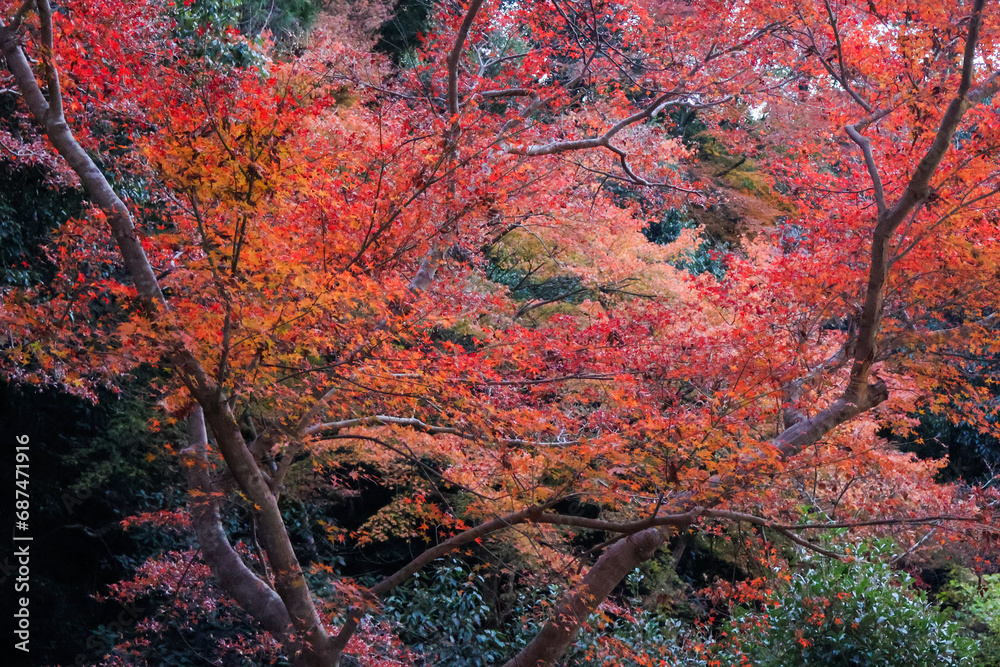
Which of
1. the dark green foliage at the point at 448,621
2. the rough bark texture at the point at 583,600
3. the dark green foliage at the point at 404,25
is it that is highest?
the dark green foliage at the point at 404,25

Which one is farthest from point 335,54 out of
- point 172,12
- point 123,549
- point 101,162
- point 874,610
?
point 874,610

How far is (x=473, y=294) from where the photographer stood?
28.3 feet

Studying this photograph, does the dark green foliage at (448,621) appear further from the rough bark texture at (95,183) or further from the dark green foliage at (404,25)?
the dark green foliage at (404,25)

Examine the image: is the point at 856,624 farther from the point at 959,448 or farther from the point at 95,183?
the point at 959,448

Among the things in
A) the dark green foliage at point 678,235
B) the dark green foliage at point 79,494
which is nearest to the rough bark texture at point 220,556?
the dark green foliage at point 79,494

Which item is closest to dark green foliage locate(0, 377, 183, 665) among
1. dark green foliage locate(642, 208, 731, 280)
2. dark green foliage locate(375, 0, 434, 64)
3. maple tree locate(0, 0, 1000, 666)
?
maple tree locate(0, 0, 1000, 666)

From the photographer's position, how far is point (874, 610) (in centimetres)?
648

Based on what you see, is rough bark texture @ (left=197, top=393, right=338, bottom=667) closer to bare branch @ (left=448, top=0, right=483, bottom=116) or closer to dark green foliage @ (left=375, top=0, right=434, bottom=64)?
bare branch @ (left=448, top=0, right=483, bottom=116)

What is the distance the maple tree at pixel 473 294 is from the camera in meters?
4.08

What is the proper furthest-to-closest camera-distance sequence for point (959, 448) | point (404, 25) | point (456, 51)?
point (404, 25)
point (959, 448)
point (456, 51)

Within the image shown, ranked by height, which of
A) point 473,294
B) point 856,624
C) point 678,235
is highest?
point 678,235

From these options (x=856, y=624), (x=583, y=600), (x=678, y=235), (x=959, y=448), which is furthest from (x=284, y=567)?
(x=959, y=448)

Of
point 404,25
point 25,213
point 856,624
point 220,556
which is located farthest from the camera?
point 404,25

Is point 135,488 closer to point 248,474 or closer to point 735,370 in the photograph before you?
point 248,474
